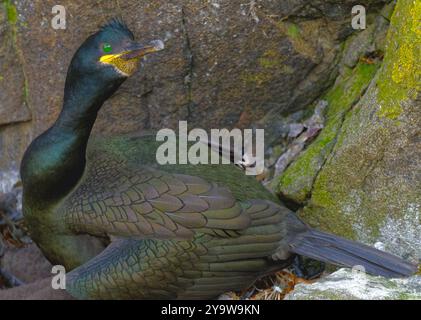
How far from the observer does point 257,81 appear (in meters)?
5.69

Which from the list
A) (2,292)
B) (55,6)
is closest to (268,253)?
(2,292)

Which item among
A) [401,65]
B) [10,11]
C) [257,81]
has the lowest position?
[257,81]

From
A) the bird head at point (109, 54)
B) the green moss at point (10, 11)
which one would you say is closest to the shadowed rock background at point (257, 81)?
the green moss at point (10, 11)

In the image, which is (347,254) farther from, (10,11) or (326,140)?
(10,11)

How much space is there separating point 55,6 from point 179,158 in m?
1.32

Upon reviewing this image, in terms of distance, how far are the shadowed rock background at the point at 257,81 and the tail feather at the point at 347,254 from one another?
0.25 m

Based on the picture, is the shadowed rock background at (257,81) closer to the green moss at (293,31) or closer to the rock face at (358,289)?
the green moss at (293,31)

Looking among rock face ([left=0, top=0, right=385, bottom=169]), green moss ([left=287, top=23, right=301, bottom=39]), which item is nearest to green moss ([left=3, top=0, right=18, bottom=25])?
rock face ([left=0, top=0, right=385, bottom=169])

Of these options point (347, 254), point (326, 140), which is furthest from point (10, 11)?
point (347, 254)

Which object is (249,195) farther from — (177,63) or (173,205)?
(177,63)

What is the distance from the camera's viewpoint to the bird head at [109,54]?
14.8 ft

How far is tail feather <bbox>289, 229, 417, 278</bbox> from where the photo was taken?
445 cm

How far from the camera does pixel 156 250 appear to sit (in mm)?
4348

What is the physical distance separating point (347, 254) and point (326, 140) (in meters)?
0.93
